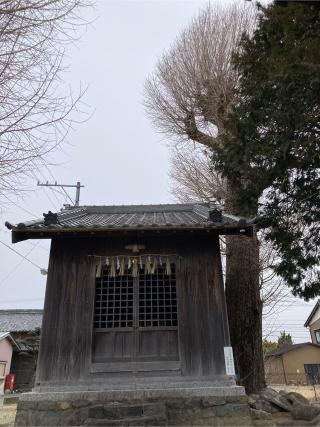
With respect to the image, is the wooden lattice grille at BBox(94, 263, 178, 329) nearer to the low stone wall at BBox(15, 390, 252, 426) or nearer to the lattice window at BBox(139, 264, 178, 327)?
the lattice window at BBox(139, 264, 178, 327)

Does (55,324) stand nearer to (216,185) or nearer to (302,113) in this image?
(302,113)

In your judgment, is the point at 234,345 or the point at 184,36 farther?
the point at 184,36

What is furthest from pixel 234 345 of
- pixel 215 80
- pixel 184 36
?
pixel 184 36

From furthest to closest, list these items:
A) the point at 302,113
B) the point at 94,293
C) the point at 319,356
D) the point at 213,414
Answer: the point at 319,356 → the point at 94,293 → the point at 213,414 → the point at 302,113

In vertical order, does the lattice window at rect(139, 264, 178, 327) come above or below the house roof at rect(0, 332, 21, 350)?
below

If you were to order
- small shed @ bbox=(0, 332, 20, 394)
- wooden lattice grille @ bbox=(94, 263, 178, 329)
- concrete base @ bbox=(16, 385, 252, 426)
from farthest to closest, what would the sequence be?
small shed @ bbox=(0, 332, 20, 394) → wooden lattice grille @ bbox=(94, 263, 178, 329) → concrete base @ bbox=(16, 385, 252, 426)

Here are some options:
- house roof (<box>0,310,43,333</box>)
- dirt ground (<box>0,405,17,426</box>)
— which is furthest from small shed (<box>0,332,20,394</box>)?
dirt ground (<box>0,405,17,426</box>)

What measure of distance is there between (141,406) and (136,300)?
193 centimetres

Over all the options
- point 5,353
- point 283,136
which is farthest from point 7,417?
point 5,353

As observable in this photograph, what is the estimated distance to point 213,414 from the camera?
6.42m

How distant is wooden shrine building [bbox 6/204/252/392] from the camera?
690 cm

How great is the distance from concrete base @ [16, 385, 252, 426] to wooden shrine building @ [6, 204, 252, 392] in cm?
22

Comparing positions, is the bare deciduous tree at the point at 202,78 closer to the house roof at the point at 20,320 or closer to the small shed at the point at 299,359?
the house roof at the point at 20,320

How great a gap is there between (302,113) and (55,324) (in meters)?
6.01
